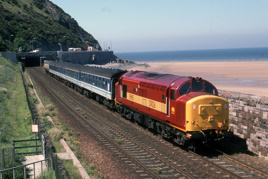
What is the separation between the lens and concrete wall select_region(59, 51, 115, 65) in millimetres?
109238

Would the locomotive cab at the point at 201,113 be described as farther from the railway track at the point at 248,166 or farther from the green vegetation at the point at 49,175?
the green vegetation at the point at 49,175

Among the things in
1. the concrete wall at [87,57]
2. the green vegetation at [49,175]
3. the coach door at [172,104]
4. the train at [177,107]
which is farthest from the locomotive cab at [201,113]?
the concrete wall at [87,57]

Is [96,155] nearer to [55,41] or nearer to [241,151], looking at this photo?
[241,151]

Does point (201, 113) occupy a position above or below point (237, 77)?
above

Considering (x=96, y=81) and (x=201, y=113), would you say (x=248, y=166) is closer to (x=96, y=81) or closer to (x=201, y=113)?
(x=201, y=113)

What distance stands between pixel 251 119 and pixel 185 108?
4150 millimetres

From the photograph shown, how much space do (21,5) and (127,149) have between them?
152494 mm

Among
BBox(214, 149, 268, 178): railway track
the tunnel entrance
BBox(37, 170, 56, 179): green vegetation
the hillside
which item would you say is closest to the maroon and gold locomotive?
BBox(214, 149, 268, 178): railway track

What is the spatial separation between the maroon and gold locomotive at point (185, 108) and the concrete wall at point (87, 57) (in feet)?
298

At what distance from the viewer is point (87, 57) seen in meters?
121

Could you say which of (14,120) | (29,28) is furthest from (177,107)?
(29,28)

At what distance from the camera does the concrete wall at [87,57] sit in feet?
358

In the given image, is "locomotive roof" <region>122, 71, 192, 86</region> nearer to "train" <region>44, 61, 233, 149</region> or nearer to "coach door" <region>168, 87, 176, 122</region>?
"train" <region>44, 61, 233, 149</region>

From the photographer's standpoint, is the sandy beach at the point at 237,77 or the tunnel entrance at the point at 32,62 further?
the tunnel entrance at the point at 32,62
